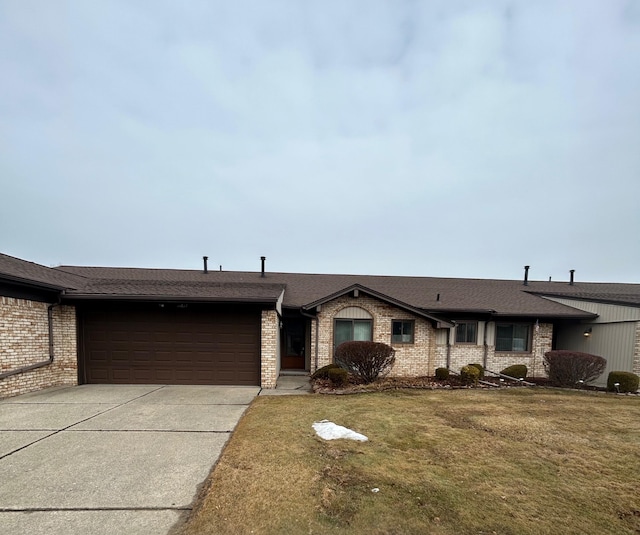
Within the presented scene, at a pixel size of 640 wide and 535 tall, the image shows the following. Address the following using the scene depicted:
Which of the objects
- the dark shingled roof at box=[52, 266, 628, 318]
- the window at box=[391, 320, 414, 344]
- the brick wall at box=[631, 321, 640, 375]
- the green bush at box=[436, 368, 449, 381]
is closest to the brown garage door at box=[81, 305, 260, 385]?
the dark shingled roof at box=[52, 266, 628, 318]

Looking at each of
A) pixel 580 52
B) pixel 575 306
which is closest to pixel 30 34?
pixel 580 52

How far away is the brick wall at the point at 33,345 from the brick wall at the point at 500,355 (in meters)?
12.5

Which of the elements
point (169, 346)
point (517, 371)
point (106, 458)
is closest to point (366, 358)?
point (169, 346)

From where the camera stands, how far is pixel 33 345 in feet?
25.9

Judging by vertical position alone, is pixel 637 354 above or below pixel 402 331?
below

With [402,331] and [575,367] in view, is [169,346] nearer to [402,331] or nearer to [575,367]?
[402,331]

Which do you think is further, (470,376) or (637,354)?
(637,354)

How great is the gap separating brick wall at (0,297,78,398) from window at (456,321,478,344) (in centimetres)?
1326

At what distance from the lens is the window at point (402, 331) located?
11250 millimetres

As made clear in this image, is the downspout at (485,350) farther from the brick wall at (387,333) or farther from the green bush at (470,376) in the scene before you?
the brick wall at (387,333)

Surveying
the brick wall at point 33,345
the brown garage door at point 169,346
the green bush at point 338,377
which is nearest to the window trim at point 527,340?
the green bush at point 338,377

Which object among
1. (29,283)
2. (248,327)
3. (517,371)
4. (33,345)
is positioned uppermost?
(29,283)

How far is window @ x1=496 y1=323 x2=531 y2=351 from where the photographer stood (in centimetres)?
1230

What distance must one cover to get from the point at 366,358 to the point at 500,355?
6.45 metres
